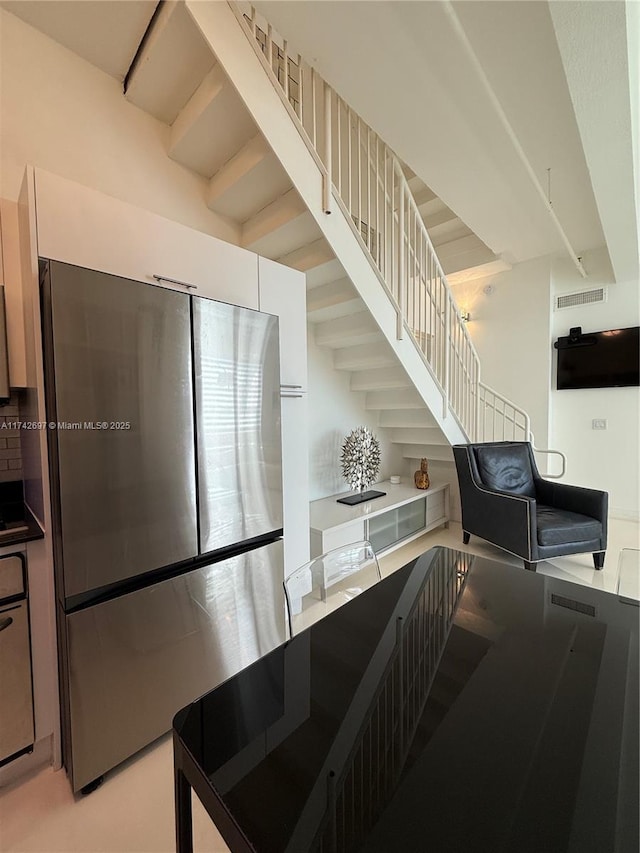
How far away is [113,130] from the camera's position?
1.89m

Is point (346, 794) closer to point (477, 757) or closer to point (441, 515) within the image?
point (477, 757)

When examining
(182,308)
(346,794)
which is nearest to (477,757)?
(346,794)

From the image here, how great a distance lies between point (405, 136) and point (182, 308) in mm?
2126

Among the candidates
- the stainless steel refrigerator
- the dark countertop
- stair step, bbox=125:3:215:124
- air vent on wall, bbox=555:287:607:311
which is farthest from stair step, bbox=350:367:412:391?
air vent on wall, bbox=555:287:607:311

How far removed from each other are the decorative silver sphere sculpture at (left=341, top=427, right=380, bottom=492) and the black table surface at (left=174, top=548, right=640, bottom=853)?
2159mm

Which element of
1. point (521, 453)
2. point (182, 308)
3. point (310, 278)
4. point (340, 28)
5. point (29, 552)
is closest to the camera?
point (29, 552)

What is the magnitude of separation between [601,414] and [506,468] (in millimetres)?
1946

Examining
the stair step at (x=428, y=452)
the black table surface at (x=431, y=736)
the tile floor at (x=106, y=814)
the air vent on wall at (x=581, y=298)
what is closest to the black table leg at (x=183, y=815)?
the black table surface at (x=431, y=736)

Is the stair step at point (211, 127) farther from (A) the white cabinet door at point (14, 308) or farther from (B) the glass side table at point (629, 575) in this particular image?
(B) the glass side table at point (629, 575)

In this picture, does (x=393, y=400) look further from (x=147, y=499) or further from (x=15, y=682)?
(x=15, y=682)

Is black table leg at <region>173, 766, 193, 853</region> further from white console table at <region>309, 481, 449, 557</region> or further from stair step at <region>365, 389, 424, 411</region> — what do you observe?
stair step at <region>365, 389, 424, 411</region>

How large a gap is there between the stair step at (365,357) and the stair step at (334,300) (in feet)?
1.31

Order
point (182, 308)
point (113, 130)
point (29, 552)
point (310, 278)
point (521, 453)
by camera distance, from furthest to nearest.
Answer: point (521, 453) < point (310, 278) < point (113, 130) < point (182, 308) < point (29, 552)

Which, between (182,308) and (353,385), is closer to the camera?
(182,308)
